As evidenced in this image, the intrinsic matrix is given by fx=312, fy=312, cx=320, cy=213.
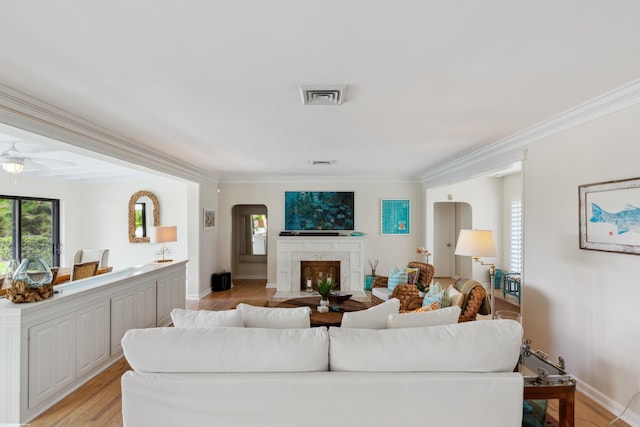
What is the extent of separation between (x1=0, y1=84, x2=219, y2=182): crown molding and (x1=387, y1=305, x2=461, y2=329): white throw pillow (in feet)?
10.4

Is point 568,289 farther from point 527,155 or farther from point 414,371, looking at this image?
point 414,371

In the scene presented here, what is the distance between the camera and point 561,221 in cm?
297

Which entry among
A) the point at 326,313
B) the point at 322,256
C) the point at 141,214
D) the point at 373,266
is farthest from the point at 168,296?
the point at 373,266

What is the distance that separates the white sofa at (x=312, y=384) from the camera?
5.27ft

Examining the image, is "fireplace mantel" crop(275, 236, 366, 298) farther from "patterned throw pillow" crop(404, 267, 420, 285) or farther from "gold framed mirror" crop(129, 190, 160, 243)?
"gold framed mirror" crop(129, 190, 160, 243)

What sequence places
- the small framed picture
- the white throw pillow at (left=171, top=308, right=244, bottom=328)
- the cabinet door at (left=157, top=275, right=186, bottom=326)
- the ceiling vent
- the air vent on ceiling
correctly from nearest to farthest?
the white throw pillow at (left=171, top=308, right=244, bottom=328), the ceiling vent, the cabinet door at (left=157, top=275, right=186, bottom=326), the air vent on ceiling, the small framed picture

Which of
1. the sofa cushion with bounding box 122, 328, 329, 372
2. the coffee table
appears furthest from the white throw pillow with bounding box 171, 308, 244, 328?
the coffee table

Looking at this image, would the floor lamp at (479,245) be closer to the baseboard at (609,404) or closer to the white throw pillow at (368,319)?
the baseboard at (609,404)

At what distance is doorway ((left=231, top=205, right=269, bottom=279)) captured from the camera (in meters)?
8.29

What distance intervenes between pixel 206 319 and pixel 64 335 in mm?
1611

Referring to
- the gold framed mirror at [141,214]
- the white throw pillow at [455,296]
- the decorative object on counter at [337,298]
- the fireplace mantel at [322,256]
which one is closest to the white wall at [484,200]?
the fireplace mantel at [322,256]

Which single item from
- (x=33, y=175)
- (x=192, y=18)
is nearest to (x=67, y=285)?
(x=192, y=18)

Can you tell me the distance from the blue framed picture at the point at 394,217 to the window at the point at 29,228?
6.77 metres

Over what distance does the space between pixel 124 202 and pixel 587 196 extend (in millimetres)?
7588
